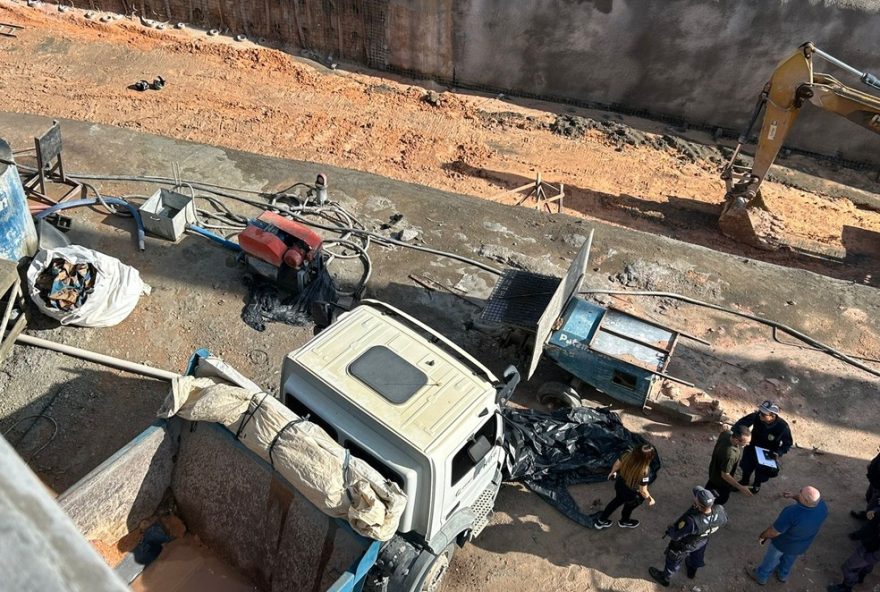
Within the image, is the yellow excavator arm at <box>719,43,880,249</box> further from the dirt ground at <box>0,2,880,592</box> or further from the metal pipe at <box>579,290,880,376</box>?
the metal pipe at <box>579,290,880,376</box>

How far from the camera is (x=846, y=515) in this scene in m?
8.23

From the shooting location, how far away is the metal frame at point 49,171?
10594 mm

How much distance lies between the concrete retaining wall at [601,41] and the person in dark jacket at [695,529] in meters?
13.7

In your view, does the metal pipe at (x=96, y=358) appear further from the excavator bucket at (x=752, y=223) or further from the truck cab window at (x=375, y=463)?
the excavator bucket at (x=752, y=223)

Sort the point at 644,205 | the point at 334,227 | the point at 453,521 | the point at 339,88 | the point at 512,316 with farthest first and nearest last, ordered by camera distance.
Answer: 1. the point at 339,88
2. the point at 644,205
3. the point at 334,227
4. the point at 512,316
5. the point at 453,521

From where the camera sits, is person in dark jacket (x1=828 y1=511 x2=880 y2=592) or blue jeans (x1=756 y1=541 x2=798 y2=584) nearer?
person in dark jacket (x1=828 y1=511 x2=880 y2=592)

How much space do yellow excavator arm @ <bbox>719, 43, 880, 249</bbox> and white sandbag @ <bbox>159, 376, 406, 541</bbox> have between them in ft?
35.1

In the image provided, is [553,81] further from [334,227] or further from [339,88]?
[334,227]

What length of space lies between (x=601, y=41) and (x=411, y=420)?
14.5m

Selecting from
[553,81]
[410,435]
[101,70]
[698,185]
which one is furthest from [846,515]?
[101,70]

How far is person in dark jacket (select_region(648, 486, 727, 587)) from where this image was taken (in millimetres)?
6621

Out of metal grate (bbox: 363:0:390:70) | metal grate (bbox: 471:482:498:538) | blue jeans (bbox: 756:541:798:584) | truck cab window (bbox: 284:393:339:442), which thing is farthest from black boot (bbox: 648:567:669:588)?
metal grate (bbox: 363:0:390:70)

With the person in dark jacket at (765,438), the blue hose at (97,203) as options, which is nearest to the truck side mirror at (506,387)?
the person in dark jacket at (765,438)

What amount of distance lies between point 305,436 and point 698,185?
13689 millimetres
